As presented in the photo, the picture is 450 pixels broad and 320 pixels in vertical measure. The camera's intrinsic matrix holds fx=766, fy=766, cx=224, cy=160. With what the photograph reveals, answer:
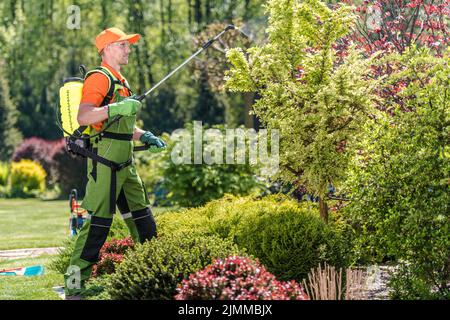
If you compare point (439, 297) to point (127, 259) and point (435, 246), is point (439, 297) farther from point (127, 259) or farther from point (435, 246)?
point (127, 259)

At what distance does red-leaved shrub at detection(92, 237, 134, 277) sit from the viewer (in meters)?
7.59

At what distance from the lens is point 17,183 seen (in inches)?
958

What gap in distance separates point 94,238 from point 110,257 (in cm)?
86

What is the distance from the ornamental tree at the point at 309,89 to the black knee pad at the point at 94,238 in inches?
74.7

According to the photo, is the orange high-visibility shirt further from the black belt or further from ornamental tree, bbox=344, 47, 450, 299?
ornamental tree, bbox=344, 47, 450, 299

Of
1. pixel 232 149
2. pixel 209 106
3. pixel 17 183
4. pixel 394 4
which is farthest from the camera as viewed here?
pixel 209 106

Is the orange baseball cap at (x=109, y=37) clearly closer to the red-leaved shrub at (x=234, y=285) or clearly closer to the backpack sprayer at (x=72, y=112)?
the backpack sprayer at (x=72, y=112)

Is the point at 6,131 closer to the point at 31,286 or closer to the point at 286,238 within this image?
the point at 31,286

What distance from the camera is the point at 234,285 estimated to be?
203 inches

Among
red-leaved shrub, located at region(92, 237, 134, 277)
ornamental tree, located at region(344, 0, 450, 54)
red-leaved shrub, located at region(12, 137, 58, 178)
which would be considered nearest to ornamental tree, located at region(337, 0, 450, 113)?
ornamental tree, located at region(344, 0, 450, 54)

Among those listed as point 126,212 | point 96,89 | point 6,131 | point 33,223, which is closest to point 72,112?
point 96,89

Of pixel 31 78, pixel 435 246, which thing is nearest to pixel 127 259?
pixel 435 246

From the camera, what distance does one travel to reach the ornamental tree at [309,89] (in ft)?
23.8
